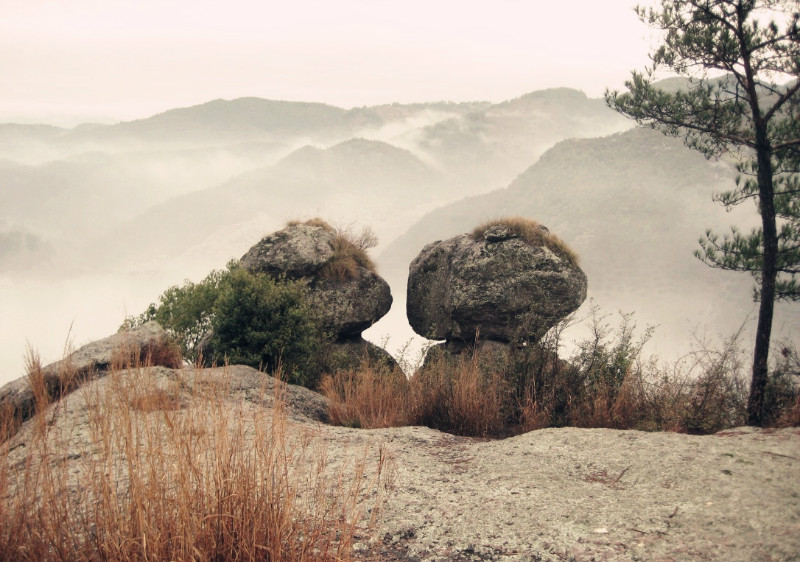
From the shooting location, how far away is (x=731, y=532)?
4.93 m

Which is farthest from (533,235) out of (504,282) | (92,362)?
(92,362)

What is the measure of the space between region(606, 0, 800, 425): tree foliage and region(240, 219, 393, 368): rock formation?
333 inches

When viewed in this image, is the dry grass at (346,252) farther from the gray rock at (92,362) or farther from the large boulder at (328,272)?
the gray rock at (92,362)

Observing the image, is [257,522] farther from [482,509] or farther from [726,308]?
[726,308]

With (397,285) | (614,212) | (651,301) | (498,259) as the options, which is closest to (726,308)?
(651,301)

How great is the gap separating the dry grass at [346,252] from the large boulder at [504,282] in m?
2.73

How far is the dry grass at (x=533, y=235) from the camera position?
1731cm

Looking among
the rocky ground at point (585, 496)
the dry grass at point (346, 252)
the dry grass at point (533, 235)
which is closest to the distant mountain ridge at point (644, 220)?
the dry grass at point (533, 235)

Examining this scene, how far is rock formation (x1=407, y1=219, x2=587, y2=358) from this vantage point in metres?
16.5

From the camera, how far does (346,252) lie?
743 inches

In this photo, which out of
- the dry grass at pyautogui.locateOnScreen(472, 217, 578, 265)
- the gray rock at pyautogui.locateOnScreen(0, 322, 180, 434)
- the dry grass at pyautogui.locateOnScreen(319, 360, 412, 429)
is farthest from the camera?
the dry grass at pyautogui.locateOnScreen(472, 217, 578, 265)


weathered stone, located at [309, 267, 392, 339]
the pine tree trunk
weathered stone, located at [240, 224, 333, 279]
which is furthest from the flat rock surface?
weathered stone, located at [240, 224, 333, 279]

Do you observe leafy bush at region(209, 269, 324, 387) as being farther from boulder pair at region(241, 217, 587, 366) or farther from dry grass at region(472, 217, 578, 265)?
dry grass at region(472, 217, 578, 265)

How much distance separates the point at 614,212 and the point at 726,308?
28391 millimetres
